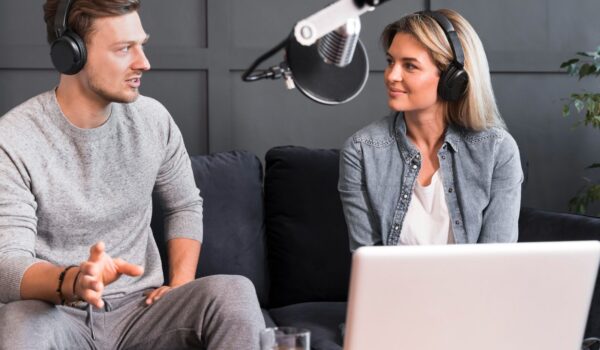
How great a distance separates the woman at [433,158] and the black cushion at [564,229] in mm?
194

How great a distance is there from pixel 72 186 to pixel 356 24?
1180 millimetres

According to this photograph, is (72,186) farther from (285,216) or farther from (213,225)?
(285,216)

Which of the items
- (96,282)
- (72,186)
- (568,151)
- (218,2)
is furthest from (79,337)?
(568,151)

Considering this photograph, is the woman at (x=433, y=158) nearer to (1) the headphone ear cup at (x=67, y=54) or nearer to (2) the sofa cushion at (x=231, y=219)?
(2) the sofa cushion at (x=231, y=219)

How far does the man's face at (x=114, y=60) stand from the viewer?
2.22m

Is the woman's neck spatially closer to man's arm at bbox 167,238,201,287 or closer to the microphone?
man's arm at bbox 167,238,201,287

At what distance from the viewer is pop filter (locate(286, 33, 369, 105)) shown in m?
1.29

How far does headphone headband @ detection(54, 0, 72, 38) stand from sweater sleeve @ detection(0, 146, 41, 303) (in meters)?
0.32

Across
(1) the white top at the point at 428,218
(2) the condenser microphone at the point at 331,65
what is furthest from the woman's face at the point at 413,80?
(2) the condenser microphone at the point at 331,65

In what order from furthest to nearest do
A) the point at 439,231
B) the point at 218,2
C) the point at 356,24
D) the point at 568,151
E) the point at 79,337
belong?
the point at 568,151
the point at 218,2
the point at 439,231
the point at 79,337
the point at 356,24

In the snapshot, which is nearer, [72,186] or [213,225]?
[72,186]

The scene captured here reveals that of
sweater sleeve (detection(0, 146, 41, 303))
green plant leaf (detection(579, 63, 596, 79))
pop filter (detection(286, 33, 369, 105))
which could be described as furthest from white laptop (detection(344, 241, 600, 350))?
green plant leaf (detection(579, 63, 596, 79))

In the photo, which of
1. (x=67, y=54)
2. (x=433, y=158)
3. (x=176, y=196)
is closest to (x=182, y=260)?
(x=176, y=196)

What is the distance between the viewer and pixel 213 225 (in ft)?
9.15
